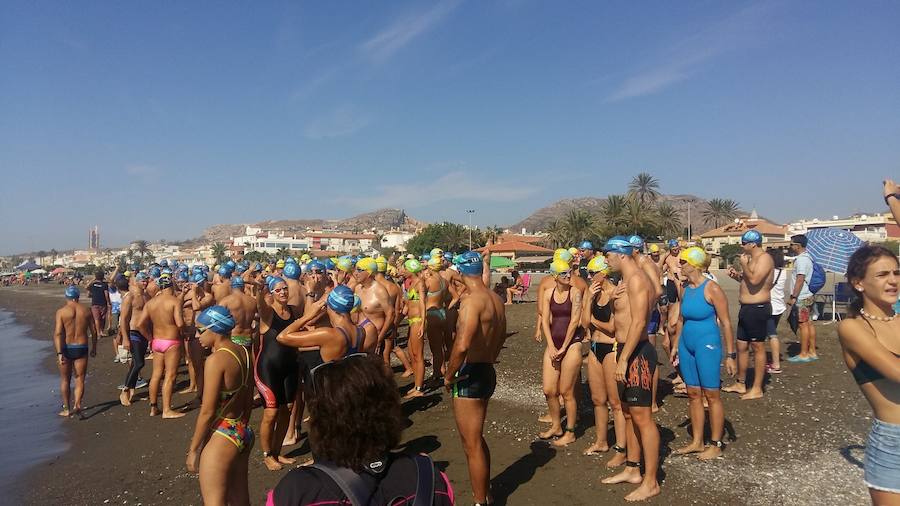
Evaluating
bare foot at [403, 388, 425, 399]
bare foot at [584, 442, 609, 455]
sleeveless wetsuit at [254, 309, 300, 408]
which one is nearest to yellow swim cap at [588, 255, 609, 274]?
bare foot at [584, 442, 609, 455]

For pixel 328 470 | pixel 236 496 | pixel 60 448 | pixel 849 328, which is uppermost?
pixel 849 328

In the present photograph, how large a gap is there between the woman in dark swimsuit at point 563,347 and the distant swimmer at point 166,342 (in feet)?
17.8

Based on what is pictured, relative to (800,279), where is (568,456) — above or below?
below

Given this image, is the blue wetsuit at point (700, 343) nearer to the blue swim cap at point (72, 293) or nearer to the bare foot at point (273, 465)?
the bare foot at point (273, 465)

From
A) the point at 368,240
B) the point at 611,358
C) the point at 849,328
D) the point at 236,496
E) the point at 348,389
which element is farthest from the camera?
the point at 368,240

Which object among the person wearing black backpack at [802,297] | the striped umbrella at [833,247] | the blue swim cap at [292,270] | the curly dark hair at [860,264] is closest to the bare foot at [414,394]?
the blue swim cap at [292,270]

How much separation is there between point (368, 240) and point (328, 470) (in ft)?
518

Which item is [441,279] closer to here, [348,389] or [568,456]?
[568,456]

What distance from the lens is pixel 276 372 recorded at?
5.25 m

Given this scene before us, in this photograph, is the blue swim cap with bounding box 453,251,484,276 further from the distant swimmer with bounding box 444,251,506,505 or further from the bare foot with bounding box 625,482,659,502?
the bare foot with bounding box 625,482,659,502


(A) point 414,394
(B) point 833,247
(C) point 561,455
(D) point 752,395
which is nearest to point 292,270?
(A) point 414,394

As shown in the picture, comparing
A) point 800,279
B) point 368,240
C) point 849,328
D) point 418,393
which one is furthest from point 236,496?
point 368,240

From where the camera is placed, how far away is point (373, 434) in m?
1.68

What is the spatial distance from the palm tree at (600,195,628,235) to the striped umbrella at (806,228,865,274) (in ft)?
140
